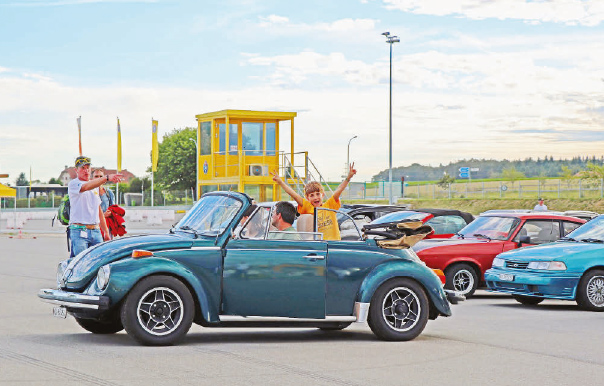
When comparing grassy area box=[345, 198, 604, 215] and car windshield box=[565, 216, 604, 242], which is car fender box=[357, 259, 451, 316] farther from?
grassy area box=[345, 198, 604, 215]

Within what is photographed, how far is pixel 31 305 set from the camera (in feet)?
43.7

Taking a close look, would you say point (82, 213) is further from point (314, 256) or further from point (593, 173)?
point (593, 173)

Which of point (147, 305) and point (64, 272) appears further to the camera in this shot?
point (64, 272)

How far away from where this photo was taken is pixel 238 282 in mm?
9375

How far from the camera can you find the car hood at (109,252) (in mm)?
9234

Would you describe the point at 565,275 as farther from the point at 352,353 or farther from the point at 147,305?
the point at 147,305

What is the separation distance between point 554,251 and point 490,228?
2.61 meters

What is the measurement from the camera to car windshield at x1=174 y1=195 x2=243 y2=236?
31.9 ft

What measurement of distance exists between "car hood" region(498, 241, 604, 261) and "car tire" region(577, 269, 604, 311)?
0.35m

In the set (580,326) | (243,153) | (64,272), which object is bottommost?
(580,326)

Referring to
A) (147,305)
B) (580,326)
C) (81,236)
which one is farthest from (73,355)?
(580,326)

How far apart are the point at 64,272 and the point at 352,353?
9.89 feet

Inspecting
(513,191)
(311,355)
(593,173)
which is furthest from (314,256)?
(593,173)

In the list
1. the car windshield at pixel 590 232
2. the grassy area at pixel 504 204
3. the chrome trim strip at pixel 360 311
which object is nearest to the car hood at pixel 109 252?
the chrome trim strip at pixel 360 311
